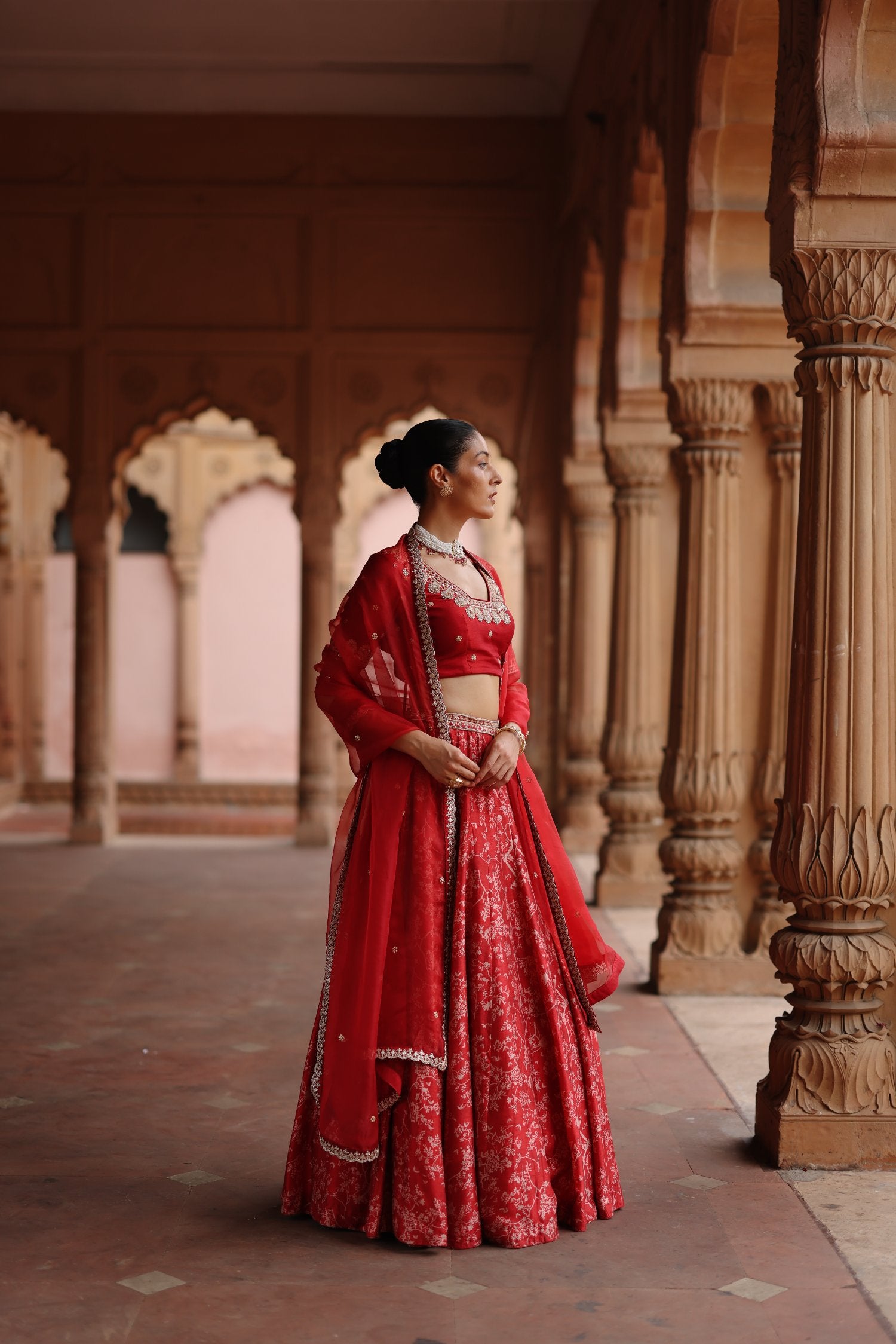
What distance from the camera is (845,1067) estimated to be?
3791 millimetres

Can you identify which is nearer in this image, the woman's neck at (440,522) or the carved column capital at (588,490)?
the woman's neck at (440,522)

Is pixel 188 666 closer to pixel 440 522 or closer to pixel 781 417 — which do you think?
pixel 781 417

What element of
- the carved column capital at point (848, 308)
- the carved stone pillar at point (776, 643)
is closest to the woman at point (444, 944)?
the carved column capital at point (848, 308)

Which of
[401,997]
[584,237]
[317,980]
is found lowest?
[317,980]

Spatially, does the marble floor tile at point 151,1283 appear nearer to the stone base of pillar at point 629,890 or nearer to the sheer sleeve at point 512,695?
the sheer sleeve at point 512,695

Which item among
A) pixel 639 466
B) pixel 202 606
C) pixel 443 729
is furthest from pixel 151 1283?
pixel 202 606

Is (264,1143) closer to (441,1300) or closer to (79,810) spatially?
(441,1300)

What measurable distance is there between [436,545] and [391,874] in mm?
716

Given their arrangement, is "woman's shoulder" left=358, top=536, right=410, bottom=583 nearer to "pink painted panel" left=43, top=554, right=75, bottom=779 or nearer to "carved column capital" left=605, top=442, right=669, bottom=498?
"carved column capital" left=605, top=442, right=669, bottom=498

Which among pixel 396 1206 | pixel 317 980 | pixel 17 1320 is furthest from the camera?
pixel 317 980

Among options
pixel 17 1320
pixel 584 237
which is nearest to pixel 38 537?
pixel 584 237

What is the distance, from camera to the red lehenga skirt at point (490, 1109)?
312 cm

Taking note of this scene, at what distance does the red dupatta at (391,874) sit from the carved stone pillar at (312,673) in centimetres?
752

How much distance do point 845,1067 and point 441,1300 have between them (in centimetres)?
134
